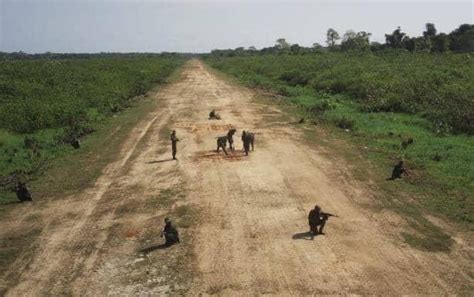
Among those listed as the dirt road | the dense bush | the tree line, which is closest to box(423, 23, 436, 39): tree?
the tree line

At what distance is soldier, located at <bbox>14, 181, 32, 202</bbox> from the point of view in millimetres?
17297

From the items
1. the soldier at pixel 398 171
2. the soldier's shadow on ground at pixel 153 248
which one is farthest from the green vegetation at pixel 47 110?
the soldier at pixel 398 171

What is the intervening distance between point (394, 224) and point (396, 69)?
29.7 meters

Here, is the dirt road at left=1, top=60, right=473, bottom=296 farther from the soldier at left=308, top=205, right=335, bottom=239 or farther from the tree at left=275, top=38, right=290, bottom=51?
the tree at left=275, top=38, right=290, bottom=51

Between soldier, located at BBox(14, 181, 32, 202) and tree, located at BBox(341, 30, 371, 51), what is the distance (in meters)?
81.2

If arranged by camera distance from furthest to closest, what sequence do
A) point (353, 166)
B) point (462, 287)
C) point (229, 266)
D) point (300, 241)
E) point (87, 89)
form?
point (87, 89), point (353, 166), point (300, 241), point (229, 266), point (462, 287)

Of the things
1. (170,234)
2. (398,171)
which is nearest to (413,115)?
(398,171)

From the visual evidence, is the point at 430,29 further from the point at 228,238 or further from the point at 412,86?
the point at 228,238

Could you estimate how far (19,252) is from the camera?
13.5 metres

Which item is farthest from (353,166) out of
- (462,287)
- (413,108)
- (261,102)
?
(261,102)

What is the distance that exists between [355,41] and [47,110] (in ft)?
252

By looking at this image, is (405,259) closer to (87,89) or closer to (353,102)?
(353,102)

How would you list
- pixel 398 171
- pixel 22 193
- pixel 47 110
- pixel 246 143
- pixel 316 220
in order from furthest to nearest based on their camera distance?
1. pixel 47 110
2. pixel 246 143
3. pixel 398 171
4. pixel 22 193
5. pixel 316 220

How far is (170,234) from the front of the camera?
1330 centimetres
